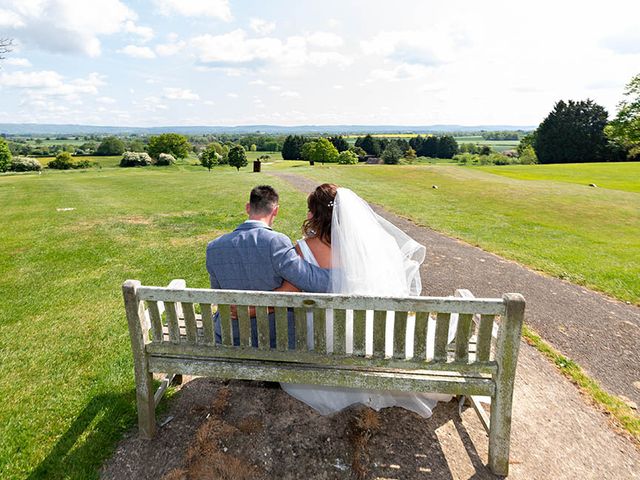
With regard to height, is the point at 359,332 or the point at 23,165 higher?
the point at 359,332

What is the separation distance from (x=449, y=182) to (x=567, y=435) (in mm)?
29477

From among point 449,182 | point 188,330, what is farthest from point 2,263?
point 449,182

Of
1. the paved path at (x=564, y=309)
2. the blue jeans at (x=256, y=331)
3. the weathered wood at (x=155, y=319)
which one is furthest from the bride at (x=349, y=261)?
the paved path at (x=564, y=309)

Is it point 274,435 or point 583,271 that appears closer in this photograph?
point 274,435

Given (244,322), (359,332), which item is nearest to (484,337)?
(359,332)

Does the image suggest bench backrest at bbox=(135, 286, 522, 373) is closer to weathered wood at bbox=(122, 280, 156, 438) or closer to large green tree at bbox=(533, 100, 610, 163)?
weathered wood at bbox=(122, 280, 156, 438)

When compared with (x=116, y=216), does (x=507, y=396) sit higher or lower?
higher

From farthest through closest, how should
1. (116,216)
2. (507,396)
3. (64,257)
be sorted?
(116,216), (64,257), (507,396)

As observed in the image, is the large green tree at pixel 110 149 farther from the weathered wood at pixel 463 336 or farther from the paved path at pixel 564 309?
the weathered wood at pixel 463 336

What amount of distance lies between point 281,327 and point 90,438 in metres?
2.12

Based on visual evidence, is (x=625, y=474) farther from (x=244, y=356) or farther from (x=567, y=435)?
(x=244, y=356)

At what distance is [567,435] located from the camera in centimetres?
375

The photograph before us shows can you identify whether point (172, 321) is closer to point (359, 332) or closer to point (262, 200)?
point (262, 200)

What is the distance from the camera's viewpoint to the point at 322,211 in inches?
159
